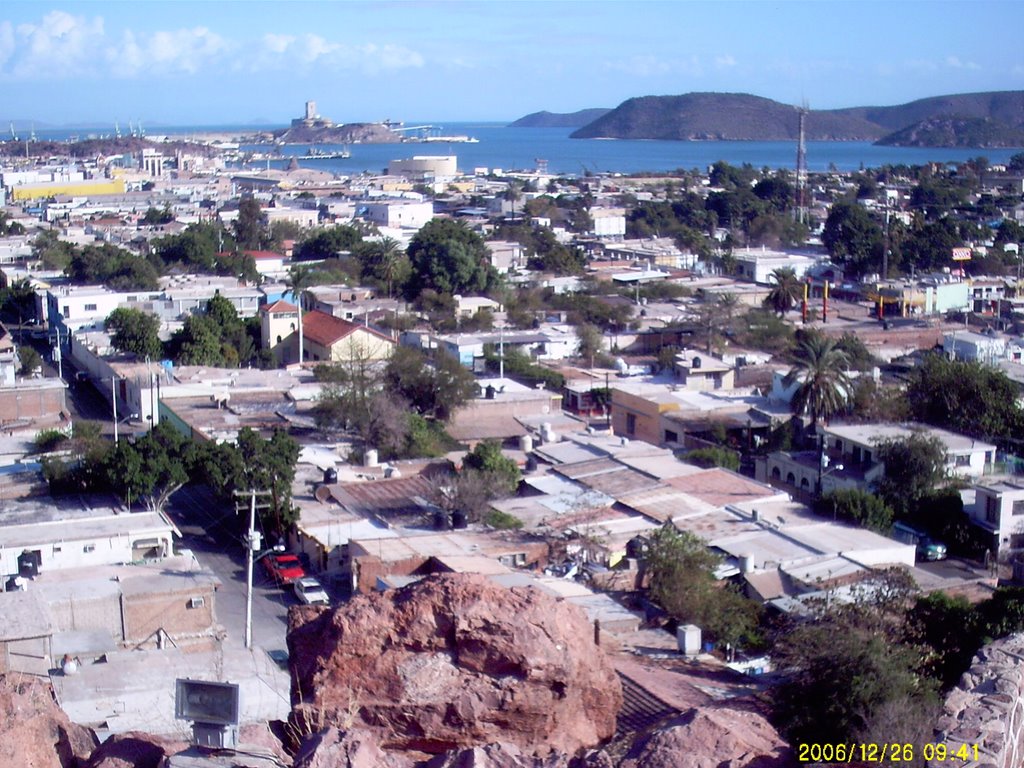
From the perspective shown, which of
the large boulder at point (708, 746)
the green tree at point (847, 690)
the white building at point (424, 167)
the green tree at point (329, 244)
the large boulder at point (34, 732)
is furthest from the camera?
the white building at point (424, 167)

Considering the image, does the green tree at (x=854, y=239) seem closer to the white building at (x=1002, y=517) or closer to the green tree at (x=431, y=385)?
the green tree at (x=431, y=385)

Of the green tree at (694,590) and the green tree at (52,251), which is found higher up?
the green tree at (52,251)

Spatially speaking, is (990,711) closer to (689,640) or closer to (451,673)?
(451,673)

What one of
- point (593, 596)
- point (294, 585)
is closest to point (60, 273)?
point (294, 585)

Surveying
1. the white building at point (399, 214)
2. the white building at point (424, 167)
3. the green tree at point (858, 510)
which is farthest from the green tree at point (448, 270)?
the white building at point (424, 167)

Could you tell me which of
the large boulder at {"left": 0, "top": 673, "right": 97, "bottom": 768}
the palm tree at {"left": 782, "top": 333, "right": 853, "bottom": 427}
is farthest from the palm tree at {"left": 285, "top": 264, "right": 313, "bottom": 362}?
the large boulder at {"left": 0, "top": 673, "right": 97, "bottom": 768}
